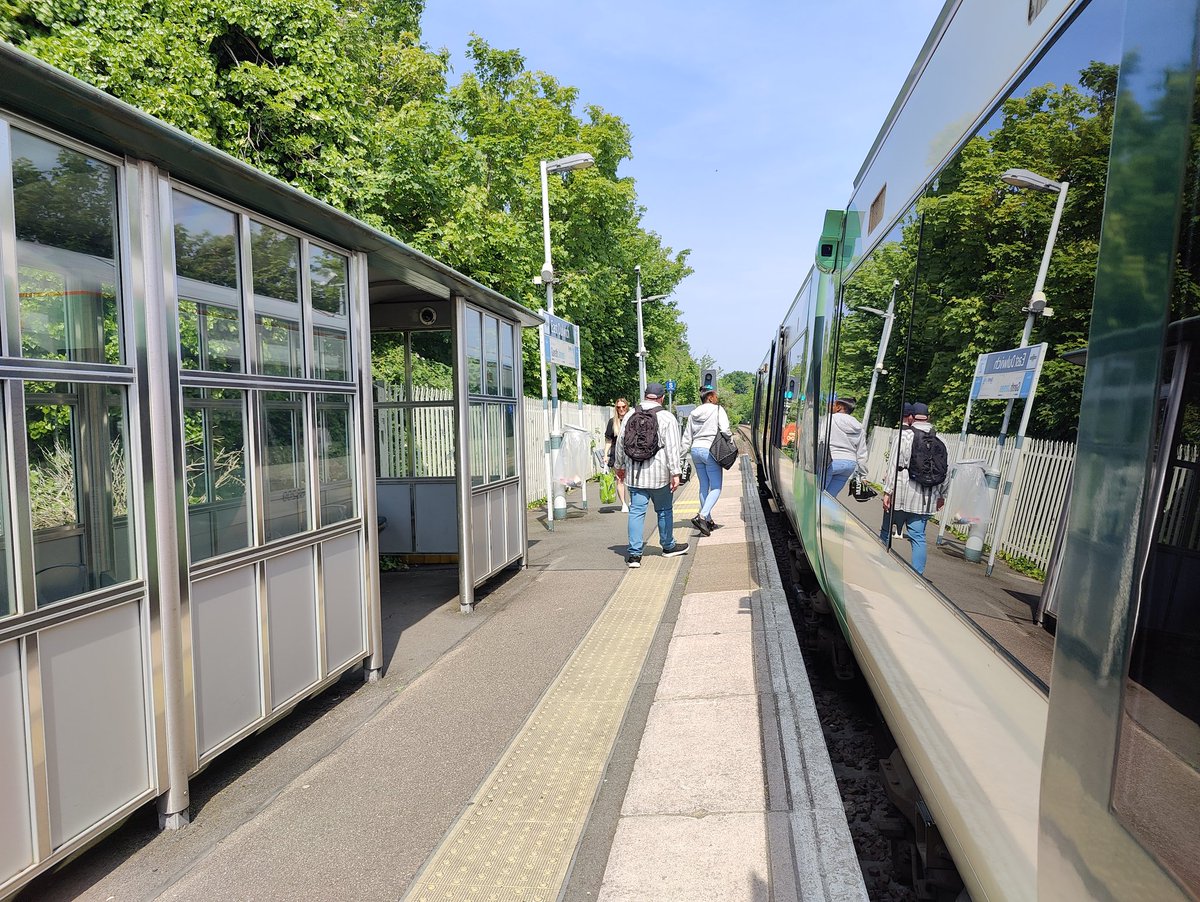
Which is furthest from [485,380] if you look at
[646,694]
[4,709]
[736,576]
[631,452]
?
[4,709]

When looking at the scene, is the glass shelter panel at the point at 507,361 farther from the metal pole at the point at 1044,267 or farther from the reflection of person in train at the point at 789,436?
the metal pole at the point at 1044,267

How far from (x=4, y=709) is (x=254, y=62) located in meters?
13.3

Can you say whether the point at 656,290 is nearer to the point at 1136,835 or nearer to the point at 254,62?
the point at 254,62

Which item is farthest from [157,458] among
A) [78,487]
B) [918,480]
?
[918,480]

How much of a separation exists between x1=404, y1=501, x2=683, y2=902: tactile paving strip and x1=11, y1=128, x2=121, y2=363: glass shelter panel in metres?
2.42

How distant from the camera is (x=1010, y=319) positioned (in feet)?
6.01

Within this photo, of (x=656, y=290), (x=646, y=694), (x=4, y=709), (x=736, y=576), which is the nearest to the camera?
(x=4, y=709)

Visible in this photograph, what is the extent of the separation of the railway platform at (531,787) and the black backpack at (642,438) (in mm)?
2608

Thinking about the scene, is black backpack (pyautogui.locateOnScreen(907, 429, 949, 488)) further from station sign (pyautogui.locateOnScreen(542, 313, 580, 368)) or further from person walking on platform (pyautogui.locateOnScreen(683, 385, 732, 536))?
station sign (pyautogui.locateOnScreen(542, 313, 580, 368))

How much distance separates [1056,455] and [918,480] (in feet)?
3.15

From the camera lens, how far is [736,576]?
344 inches

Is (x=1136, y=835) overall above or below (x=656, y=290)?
below

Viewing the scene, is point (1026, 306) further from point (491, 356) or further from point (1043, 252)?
→ point (491, 356)

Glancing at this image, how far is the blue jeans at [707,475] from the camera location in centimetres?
1100
